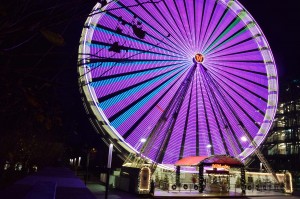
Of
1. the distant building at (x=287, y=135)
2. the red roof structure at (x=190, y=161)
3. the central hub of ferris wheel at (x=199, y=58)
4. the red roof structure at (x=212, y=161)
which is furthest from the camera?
the distant building at (x=287, y=135)

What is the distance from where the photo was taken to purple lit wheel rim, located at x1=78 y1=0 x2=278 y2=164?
2231 cm

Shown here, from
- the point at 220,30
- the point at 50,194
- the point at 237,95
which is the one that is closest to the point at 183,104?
the point at 237,95

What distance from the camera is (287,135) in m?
61.7

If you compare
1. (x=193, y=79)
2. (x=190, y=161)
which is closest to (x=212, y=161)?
(x=190, y=161)

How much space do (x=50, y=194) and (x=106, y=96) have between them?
1283 cm

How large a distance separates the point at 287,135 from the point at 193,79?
4404 cm

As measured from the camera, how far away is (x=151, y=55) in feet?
80.3

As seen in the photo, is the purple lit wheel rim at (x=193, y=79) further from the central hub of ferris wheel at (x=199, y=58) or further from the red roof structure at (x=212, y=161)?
the red roof structure at (x=212, y=161)

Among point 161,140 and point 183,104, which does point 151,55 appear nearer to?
point 183,104

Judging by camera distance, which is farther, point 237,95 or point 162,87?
point 237,95

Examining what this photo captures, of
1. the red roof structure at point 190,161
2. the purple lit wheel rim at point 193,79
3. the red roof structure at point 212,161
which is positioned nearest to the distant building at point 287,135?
the purple lit wheel rim at point 193,79

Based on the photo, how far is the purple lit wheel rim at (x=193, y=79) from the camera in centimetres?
2231

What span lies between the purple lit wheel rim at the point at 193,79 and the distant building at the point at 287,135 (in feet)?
110

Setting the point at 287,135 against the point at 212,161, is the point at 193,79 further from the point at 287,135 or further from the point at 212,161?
the point at 287,135
